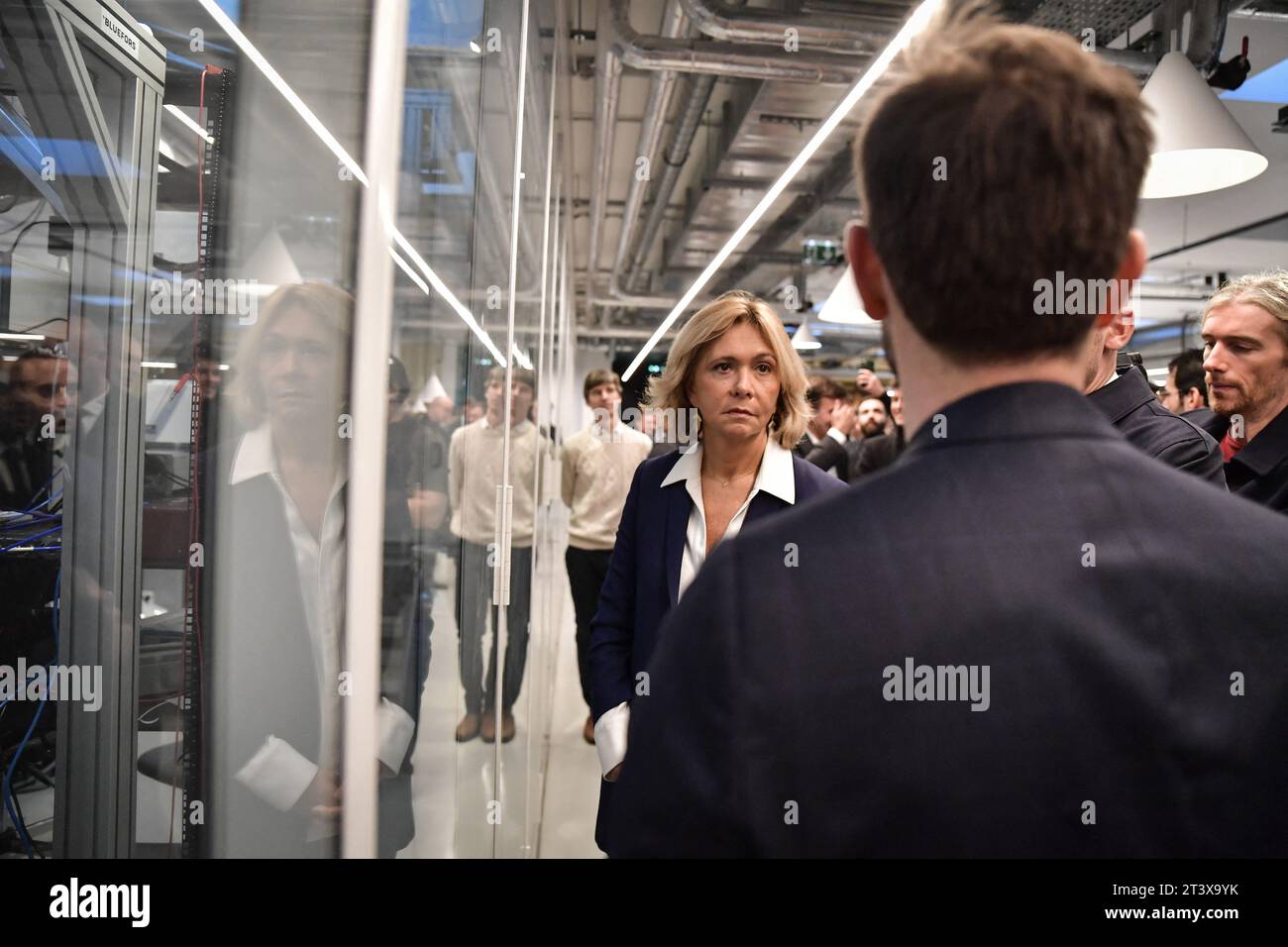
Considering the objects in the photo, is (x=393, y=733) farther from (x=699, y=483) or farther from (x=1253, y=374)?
(x=1253, y=374)

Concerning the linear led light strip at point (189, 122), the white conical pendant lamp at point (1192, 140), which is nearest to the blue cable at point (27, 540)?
the linear led light strip at point (189, 122)

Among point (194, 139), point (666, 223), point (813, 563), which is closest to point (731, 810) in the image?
point (813, 563)

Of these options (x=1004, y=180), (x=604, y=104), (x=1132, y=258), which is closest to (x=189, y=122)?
(x=1004, y=180)

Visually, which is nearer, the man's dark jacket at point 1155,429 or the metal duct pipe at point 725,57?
the man's dark jacket at point 1155,429

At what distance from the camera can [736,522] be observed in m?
1.66

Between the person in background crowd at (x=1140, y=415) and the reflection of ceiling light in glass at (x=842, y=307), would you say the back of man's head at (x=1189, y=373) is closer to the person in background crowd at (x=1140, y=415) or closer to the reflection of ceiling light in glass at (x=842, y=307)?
the reflection of ceiling light in glass at (x=842, y=307)

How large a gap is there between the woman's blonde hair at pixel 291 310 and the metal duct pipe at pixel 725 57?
11.4 feet

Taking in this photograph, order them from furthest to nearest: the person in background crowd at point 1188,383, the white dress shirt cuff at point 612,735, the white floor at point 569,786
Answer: the person in background crowd at point 1188,383, the white floor at point 569,786, the white dress shirt cuff at point 612,735

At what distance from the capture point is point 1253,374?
6.76 ft

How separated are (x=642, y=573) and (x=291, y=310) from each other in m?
0.97

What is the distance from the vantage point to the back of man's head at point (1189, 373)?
385cm

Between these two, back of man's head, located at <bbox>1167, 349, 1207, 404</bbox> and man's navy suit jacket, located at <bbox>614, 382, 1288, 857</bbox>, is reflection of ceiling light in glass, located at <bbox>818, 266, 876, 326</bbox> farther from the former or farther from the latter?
man's navy suit jacket, located at <bbox>614, 382, 1288, 857</bbox>

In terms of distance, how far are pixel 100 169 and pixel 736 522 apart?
1.26 m

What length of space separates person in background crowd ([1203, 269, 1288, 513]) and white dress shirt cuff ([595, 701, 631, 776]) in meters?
1.75
